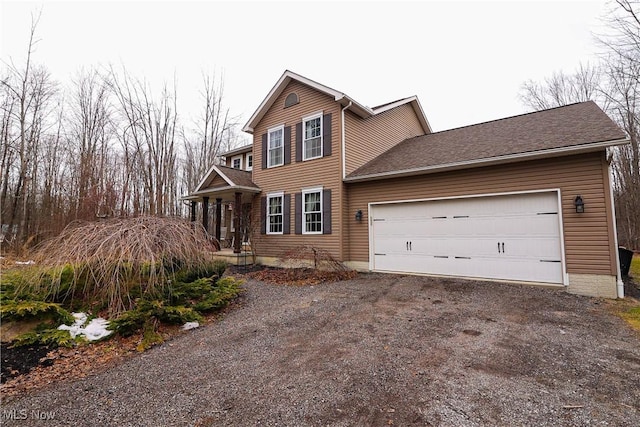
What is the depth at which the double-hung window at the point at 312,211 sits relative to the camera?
9836 mm

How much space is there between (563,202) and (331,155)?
6.11 metres

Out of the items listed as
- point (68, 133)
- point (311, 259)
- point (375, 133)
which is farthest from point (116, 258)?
point (68, 133)

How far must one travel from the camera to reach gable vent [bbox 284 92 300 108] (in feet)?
35.3

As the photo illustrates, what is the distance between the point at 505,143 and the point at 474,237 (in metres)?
2.59

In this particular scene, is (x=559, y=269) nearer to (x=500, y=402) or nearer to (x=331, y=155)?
(x=500, y=402)

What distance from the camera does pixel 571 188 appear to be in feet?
20.5

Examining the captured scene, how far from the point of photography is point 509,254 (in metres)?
6.89

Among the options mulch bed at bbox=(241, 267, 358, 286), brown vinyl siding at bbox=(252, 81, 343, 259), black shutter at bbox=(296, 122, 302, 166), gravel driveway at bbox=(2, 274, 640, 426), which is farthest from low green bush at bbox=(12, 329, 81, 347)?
black shutter at bbox=(296, 122, 302, 166)

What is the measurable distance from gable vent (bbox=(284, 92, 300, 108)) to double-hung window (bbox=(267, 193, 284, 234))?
11.1 feet

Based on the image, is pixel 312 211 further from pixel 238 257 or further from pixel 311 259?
pixel 238 257

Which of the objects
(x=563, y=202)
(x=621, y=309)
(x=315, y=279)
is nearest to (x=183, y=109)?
(x=315, y=279)

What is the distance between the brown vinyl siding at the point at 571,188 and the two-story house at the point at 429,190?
0.07 ft

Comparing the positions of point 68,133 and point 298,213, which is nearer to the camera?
point 298,213

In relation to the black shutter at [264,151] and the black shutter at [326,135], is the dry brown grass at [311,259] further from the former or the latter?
the black shutter at [264,151]
